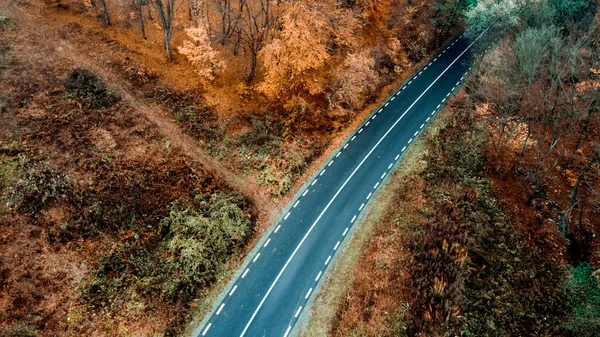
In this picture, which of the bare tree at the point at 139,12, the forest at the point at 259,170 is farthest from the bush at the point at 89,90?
the bare tree at the point at 139,12

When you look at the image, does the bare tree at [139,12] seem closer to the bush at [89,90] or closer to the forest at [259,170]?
the forest at [259,170]

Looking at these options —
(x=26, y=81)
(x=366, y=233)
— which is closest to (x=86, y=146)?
(x=26, y=81)

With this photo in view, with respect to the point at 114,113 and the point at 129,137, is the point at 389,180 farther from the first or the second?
the point at 114,113

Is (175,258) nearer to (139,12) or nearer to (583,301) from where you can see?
(139,12)

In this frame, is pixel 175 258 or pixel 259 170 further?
pixel 259 170

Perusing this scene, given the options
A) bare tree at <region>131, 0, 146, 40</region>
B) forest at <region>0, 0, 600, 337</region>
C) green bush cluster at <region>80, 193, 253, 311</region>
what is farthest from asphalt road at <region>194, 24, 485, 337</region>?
bare tree at <region>131, 0, 146, 40</region>

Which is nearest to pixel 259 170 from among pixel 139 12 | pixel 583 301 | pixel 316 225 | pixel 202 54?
pixel 316 225

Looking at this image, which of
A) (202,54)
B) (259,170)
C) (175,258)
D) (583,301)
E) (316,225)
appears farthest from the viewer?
(202,54)

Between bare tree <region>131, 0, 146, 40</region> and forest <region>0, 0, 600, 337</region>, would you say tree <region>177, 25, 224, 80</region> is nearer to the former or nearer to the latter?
forest <region>0, 0, 600, 337</region>
